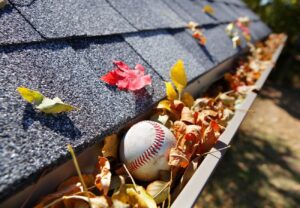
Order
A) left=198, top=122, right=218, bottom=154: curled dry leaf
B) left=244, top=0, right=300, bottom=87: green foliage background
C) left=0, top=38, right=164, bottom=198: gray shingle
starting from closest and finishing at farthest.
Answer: left=0, top=38, right=164, bottom=198: gray shingle < left=198, top=122, right=218, bottom=154: curled dry leaf < left=244, top=0, right=300, bottom=87: green foliage background

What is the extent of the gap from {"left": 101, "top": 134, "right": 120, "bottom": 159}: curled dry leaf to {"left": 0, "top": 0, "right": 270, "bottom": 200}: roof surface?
0.24 ft

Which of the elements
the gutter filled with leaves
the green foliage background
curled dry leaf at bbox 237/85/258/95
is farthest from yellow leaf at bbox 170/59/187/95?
the green foliage background

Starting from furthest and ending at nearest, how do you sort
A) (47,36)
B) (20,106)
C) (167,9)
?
(167,9) < (47,36) < (20,106)

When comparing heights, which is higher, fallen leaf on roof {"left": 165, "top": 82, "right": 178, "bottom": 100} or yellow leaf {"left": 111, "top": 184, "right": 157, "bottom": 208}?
fallen leaf on roof {"left": 165, "top": 82, "right": 178, "bottom": 100}

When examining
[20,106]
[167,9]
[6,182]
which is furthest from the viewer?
[167,9]

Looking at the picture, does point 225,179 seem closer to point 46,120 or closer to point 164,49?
point 164,49

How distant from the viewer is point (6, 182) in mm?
751

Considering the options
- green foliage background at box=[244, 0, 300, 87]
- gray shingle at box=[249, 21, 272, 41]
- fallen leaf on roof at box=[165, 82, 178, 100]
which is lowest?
green foliage background at box=[244, 0, 300, 87]

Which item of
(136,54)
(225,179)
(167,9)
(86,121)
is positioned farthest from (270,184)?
(86,121)

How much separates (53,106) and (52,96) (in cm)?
9

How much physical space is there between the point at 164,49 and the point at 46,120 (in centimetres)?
105

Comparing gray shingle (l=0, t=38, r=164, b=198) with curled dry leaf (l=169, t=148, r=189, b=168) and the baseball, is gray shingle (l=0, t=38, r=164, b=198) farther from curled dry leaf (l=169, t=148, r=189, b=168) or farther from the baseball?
curled dry leaf (l=169, t=148, r=189, b=168)

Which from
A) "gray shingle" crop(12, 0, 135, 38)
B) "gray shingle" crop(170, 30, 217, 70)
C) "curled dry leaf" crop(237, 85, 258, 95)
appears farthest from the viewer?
"curled dry leaf" crop(237, 85, 258, 95)

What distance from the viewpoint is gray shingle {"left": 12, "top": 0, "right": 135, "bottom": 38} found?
129 cm
